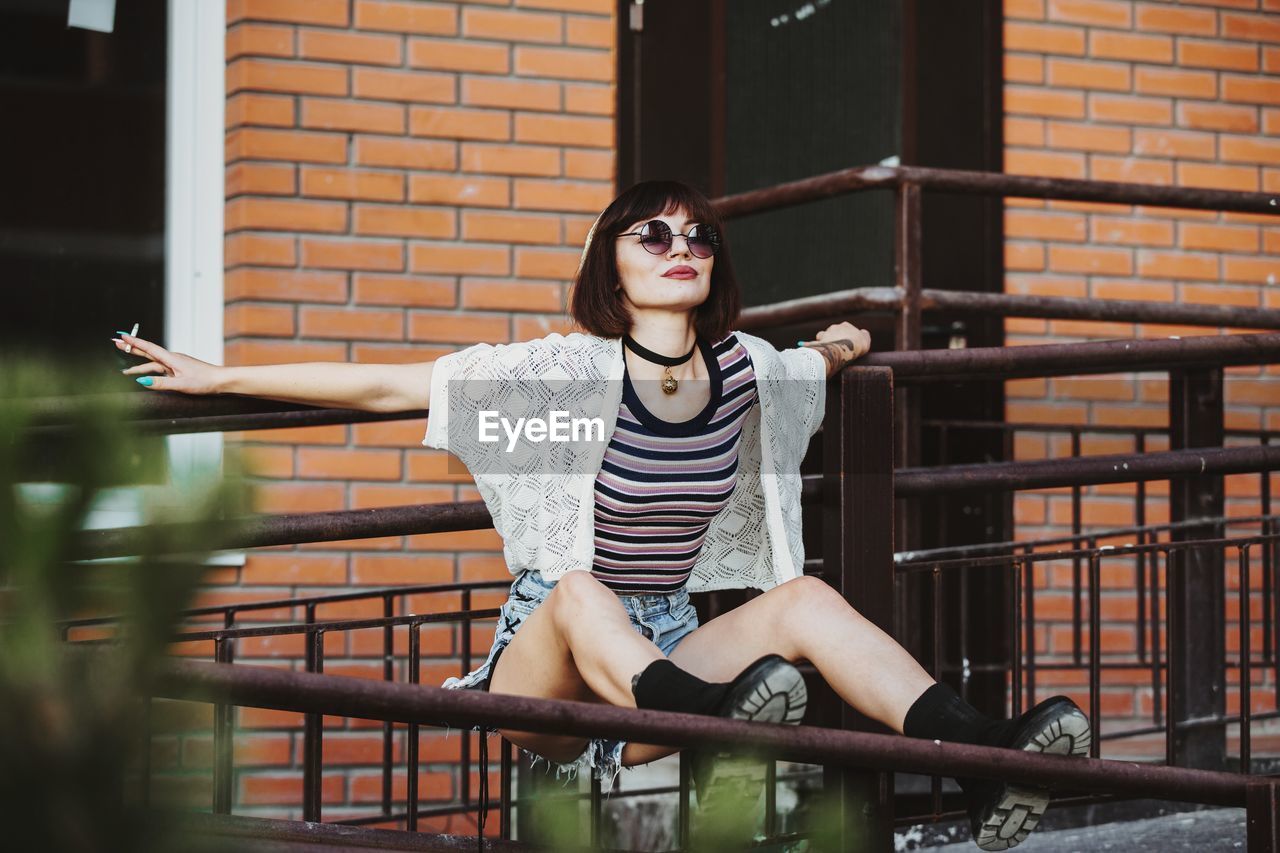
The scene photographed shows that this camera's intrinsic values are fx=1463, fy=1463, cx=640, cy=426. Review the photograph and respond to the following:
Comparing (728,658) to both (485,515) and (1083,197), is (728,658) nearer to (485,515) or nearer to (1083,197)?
(485,515)

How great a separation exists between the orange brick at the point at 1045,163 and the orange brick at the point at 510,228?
153 cm

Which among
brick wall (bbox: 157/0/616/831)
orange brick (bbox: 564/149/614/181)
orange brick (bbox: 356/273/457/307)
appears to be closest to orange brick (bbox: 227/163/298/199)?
brick wall (bbox: 157/0/616/831)

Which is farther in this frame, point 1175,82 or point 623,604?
point 1175,82

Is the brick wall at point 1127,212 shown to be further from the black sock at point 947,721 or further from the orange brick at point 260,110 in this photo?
the black sock at point 947,721

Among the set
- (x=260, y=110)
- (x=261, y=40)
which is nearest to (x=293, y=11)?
(x=261, y=40)

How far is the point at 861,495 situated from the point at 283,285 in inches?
90.4

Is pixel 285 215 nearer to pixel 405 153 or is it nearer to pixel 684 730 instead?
pixel 405 153

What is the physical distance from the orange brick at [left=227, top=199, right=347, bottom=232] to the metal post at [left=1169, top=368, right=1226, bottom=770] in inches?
91.3

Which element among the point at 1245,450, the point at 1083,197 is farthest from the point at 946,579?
the point at 1245,450

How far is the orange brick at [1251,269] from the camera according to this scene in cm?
496

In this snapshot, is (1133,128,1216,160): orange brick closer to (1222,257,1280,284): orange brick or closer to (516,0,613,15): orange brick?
(1222,257,1280,284): orange brick

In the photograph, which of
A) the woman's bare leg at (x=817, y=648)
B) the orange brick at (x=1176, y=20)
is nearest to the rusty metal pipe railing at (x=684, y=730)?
the woman's bare leg at (x=817, y=648)

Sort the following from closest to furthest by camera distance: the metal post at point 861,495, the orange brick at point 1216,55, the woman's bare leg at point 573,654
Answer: the woman's bare leg at point 573,654, the metal post at point 861,495, the orange brick at point 1216,55

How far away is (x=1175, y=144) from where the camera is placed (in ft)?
16.2
